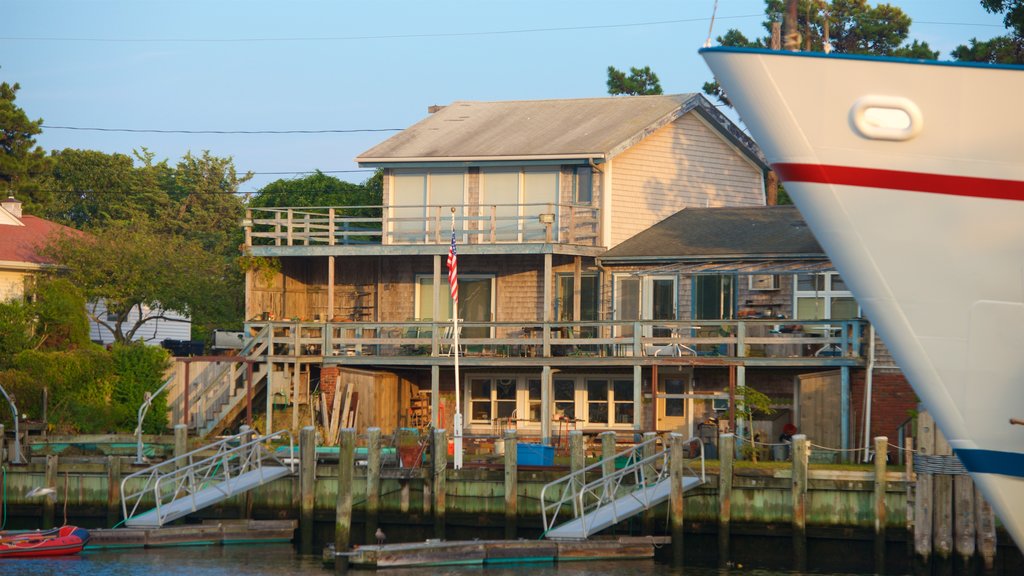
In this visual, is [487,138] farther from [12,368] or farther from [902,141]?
[902,141]

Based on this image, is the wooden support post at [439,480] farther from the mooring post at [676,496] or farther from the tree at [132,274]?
the tree at [132,274]

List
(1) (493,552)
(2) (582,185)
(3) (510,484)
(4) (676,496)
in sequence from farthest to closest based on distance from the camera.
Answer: (2) (582,185), (3) (510,484), (4) (676,496), (1) (493,552)

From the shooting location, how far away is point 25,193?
61156 mm

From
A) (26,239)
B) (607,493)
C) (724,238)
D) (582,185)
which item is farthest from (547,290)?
(26,239)

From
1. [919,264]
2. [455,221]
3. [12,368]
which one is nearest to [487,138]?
[455,221]

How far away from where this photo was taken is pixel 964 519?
19.4m

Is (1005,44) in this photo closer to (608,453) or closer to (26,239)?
(608,453)

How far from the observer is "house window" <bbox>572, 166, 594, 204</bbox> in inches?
1276

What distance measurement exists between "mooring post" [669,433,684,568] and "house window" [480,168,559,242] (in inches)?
442

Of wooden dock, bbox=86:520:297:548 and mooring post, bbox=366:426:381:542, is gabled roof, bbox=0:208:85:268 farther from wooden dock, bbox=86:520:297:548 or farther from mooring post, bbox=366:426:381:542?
mooring post, bbox=366:426:381:542

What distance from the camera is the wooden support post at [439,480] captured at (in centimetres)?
2311

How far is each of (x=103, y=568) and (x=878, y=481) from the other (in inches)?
478

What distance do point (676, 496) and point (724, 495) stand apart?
800 millimetres

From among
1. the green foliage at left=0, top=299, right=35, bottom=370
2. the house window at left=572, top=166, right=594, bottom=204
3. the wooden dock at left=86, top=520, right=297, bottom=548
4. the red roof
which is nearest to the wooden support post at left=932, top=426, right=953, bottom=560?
the wooden dock at left=86, top=520, right=297, bottom=548
